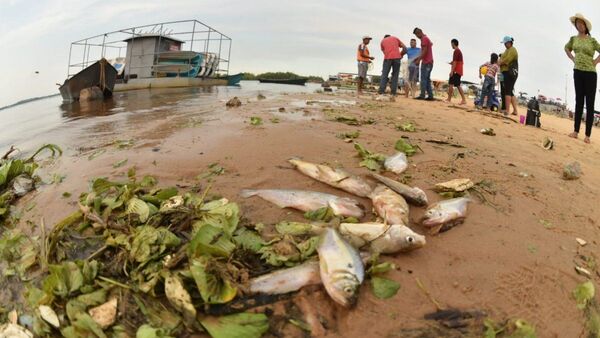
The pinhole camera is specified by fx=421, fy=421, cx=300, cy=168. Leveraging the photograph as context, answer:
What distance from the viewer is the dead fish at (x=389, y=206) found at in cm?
298

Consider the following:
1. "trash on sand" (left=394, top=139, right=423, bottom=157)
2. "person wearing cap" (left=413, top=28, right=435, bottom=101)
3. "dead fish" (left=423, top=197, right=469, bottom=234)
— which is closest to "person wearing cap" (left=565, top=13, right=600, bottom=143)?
"trash on sand" (left=394, top=139, right=423, bottom=157)

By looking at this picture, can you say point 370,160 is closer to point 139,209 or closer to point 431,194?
point 431,194

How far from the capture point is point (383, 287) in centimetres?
234

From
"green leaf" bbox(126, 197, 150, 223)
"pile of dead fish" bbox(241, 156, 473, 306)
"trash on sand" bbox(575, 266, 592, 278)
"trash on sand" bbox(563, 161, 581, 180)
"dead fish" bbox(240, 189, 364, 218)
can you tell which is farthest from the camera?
"trash on sand" bbox(563, 161, 581, 180)

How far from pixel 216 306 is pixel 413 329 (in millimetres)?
1020

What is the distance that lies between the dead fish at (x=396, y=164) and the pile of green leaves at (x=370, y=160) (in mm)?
68

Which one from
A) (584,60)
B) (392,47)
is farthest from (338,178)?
(392,47)

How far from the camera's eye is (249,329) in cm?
206

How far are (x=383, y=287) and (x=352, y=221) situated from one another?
2.33 feet

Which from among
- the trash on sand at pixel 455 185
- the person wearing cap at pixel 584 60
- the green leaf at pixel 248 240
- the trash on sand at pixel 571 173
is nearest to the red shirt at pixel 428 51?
the person wearing cap at pixel 584 60

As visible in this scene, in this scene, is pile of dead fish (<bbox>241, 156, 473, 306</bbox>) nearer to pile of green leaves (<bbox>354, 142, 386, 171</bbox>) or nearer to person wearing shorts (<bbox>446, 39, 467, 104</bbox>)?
pile of green leaves (<bbox>354, 142, 386, 171</bbox>)

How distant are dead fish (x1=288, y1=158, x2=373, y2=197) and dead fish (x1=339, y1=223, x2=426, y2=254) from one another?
2.67ft

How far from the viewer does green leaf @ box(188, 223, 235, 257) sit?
2342 mm

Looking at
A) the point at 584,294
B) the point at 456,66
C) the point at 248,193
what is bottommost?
the point at 584,294
